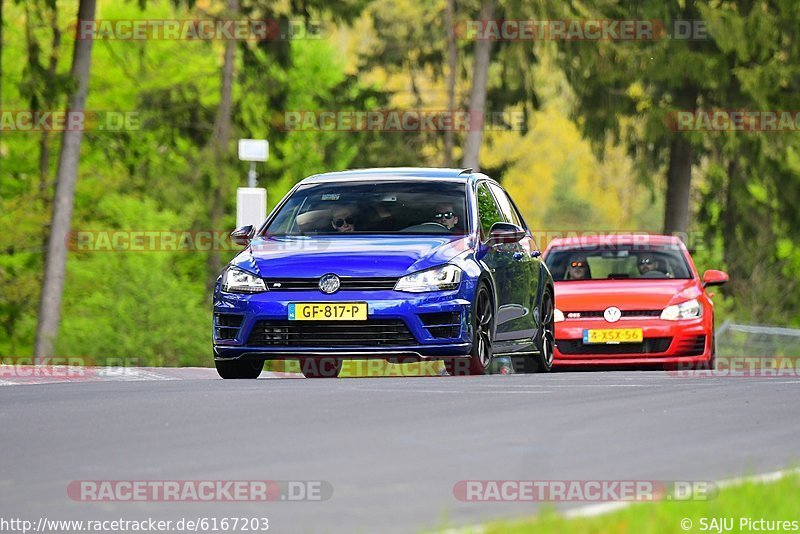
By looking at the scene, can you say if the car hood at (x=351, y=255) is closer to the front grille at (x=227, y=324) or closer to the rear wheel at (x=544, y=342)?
the front grille at (x=227, y=324)

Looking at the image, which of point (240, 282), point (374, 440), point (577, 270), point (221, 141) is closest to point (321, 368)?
point (240, 282)

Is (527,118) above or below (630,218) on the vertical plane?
above

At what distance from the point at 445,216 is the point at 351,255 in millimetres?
1414

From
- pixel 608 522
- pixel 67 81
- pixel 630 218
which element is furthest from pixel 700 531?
pixel 630 218

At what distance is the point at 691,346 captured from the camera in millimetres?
19938

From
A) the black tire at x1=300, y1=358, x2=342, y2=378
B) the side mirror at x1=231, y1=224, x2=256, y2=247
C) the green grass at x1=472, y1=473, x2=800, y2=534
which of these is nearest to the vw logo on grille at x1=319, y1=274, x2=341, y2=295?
the side mirror at x1=231, y1=224, x2=256, y2=247

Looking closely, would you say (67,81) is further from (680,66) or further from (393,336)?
(393,336)

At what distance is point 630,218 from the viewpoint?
4008 inches

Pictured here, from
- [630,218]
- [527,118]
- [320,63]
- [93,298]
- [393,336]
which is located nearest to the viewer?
[393,336]

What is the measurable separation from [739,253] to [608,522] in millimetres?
38519

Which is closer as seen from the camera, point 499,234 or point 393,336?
point 393,336

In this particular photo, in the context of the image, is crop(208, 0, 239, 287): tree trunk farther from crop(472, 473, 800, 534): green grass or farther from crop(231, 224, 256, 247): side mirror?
crop(472, 473, 800, 534): green grass

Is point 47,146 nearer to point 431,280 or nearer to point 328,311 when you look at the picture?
point 328,311

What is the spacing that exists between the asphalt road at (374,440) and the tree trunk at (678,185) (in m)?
26.2
